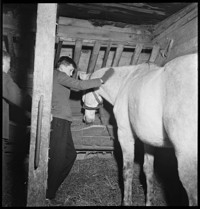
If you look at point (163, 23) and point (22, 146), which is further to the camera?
point (163, 23)

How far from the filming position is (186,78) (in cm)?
216

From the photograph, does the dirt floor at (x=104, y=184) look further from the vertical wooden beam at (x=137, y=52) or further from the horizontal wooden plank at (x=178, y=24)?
the horizontal wooden plank at (x=178, y=24)

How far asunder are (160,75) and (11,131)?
2676 mm

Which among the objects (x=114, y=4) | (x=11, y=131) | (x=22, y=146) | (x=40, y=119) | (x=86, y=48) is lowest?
(x=22, y=146)

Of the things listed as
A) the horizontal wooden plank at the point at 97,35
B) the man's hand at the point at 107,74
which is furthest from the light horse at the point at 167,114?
the horizontal wooden plank at the point at 97,35

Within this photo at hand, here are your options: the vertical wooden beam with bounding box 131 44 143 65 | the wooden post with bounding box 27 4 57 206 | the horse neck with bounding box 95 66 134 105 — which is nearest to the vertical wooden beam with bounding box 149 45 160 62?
the vertical wooden beam with bounding box 131 44 143 65

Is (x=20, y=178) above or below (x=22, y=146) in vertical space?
below

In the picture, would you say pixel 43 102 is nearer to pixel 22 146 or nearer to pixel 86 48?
pixel 22 146

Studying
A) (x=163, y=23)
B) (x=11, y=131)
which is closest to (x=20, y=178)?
A: (x=11, y=131)

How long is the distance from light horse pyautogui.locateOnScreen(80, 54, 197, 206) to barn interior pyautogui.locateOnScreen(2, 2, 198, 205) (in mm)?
952

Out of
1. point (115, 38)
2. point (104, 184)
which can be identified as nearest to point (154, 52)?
point (115, 38)

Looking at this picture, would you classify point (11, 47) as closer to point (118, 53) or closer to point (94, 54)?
point (94, 54)

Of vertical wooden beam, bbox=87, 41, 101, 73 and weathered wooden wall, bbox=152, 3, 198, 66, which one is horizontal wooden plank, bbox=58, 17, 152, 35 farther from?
vertical wooden beam, bbox=87, 41, 101, 73

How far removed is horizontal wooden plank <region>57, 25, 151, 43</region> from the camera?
4320 millimetres
